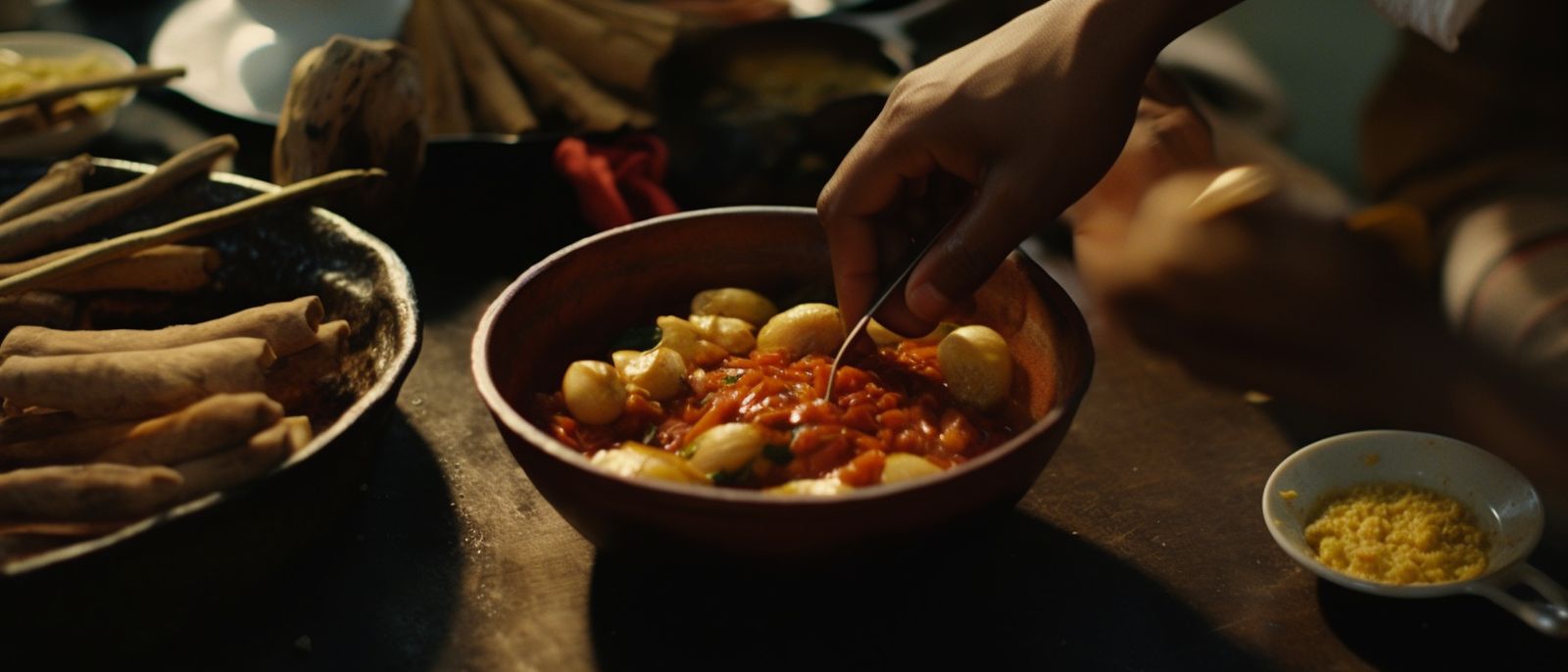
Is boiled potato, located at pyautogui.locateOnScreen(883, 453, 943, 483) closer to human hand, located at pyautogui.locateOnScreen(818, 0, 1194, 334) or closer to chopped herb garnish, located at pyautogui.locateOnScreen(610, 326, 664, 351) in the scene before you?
human hand, located at pyautogui.locateOnScreen(818, 0, 1194, 334)

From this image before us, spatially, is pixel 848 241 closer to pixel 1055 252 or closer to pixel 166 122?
pixel 1055 252

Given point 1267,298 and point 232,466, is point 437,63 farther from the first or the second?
point 1267,298

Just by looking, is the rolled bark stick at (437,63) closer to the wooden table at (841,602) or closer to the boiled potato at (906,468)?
the wooden table at (841,602)

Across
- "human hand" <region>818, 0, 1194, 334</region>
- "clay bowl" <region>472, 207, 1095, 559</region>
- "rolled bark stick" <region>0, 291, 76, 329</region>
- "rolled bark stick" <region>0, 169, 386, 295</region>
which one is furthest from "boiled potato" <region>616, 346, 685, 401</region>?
"rolled bark stick" <region>0, 291, 76, 329</region>

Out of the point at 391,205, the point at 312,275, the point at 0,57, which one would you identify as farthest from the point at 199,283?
the point at 0,57

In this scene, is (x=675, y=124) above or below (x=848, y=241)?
below

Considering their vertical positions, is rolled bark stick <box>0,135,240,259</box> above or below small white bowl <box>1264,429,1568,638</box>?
above
